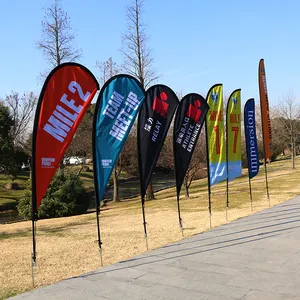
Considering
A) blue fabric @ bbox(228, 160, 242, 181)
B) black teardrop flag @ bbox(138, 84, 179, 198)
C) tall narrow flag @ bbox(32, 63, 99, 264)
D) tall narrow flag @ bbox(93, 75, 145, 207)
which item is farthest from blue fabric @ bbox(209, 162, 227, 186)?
tall narrow flag @ bbox(32, 63, 99, 264)

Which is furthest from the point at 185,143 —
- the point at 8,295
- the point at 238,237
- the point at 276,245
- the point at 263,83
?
the point at 263,83

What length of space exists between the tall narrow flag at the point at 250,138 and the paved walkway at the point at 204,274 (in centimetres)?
426

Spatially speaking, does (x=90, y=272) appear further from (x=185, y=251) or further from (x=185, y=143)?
(x=185, y=143)

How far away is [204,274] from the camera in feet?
17.8

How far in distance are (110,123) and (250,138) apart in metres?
6.95

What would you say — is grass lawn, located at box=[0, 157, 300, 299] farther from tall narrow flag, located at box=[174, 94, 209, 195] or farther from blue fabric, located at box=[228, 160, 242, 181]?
tall narrow flag, located at box=[174, 94, 209, 195]

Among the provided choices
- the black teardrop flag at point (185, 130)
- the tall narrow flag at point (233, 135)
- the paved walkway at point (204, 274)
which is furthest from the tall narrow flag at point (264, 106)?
the paved walkway at point (204, 274)

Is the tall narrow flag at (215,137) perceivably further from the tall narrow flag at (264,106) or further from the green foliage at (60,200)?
the green foliage at (60,200)

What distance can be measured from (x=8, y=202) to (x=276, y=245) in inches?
980

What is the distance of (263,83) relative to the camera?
44.4 ft

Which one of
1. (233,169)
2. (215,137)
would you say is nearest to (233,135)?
(233,169)

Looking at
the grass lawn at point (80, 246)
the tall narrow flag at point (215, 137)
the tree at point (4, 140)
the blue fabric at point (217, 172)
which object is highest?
the tree at point (4, 140)

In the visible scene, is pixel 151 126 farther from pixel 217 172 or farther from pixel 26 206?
pixel 26 206

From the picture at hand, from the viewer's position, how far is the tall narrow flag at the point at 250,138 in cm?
1211
